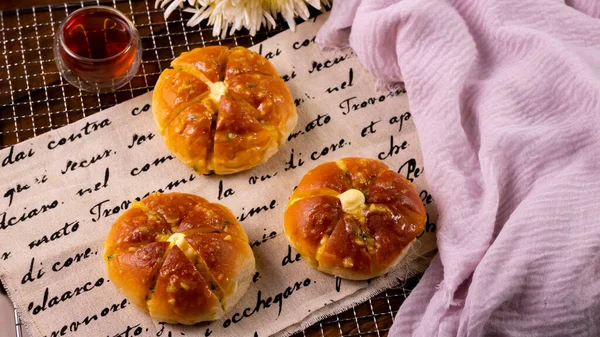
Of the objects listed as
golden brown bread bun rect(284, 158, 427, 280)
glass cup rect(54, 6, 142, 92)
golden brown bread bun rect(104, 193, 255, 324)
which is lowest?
golden brown bread bun rect(104, 193, 255, 324)

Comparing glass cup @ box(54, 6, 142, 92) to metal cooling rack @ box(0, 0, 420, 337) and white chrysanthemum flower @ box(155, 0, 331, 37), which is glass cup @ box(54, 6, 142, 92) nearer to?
metal cooling rack @ box(0, 0, 420, 337)

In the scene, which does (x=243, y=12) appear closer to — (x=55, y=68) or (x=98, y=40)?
(x=98, y=40)

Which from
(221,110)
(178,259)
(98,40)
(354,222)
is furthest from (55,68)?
(354,222)

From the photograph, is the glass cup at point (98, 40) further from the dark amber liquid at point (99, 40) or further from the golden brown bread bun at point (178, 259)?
the golden brown bread bun at point (178, 259)

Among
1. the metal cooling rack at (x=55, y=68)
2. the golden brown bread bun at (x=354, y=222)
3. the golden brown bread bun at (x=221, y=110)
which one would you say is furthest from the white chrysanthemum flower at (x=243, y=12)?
the golden brown bread bun at (x=354, y=222)

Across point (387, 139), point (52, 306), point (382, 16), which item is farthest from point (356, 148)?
point (52, 306)

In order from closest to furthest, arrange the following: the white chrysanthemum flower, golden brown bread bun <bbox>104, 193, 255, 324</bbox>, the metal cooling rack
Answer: golden brown bread bun <bbox>104, 193, 255, 324</bbox> → the metal cooling rack → the white chrysanthemum flower

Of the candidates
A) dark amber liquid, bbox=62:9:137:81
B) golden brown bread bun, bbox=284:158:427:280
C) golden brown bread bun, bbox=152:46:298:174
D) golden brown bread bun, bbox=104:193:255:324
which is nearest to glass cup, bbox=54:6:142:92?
dark amber liquid, bbox=62:9:137:81

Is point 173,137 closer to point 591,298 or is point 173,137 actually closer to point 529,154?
point 529,154
